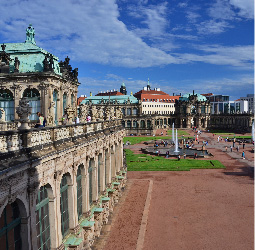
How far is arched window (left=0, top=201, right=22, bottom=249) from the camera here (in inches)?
409

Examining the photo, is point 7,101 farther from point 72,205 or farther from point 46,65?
point 72,205

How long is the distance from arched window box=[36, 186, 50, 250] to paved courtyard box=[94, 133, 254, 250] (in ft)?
23.4

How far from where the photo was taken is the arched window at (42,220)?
41.7ft

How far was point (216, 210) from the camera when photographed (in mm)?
26719

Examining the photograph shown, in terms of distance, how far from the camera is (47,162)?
12.6 m

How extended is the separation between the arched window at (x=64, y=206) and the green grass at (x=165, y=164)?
2953 centimetres

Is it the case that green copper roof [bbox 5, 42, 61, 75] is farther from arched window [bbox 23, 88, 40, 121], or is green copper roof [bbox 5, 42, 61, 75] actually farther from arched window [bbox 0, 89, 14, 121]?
arched window [bbox 0, 89, 14, 121]

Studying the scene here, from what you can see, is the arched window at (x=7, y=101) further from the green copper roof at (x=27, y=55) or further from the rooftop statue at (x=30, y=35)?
the rooftop statue at (x=30, y=35)

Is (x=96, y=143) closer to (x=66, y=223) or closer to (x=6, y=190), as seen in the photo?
(x=66, y=223)

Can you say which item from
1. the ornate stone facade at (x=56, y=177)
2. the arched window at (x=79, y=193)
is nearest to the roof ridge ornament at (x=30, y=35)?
the ornate stone facade at (x=56, y=177)

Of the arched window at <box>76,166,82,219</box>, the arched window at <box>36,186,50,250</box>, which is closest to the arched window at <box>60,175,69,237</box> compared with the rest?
the arched window at <box>36,186,50,250</box>

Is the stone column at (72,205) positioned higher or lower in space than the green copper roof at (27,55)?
lower

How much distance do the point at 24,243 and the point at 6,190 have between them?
305 cm

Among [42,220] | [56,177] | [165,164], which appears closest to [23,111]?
[56,177]
